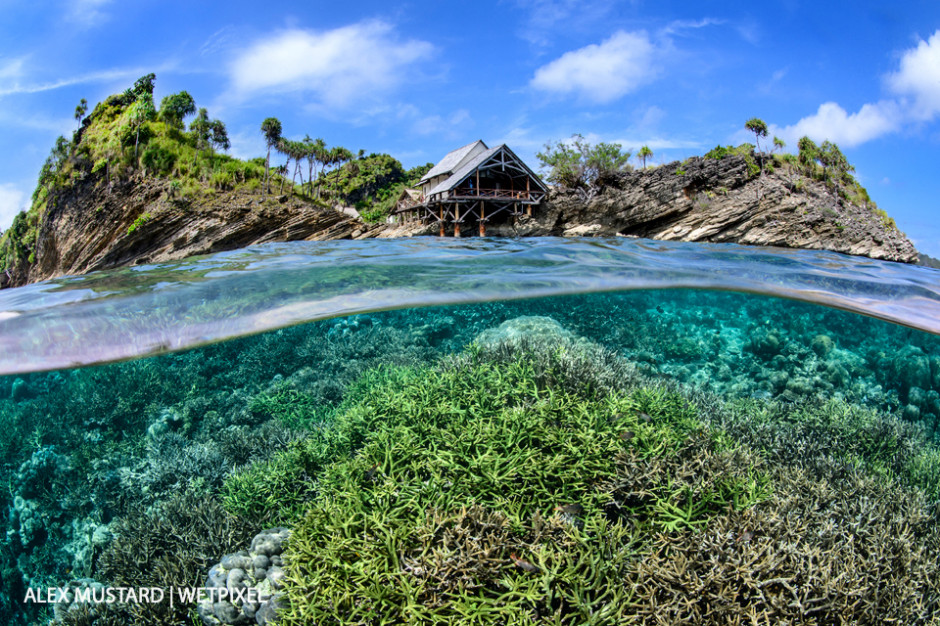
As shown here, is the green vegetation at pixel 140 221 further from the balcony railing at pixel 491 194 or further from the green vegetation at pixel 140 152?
the balcony railing at pixel 491 194

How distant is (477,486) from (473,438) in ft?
1.53

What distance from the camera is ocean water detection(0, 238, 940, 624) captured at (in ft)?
10.1

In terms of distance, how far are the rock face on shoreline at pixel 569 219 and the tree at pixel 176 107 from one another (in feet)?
17.5

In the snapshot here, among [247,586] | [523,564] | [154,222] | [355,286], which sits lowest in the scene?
[247,586]

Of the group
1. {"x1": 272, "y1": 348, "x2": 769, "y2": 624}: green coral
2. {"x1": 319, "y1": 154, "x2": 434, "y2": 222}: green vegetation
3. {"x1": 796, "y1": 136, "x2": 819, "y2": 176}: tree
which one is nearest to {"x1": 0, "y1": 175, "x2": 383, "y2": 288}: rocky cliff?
{"x1": 319, "y1": 154, "x2": 434, "y2": 222}: green vegetation

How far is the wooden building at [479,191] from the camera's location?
1326 inches

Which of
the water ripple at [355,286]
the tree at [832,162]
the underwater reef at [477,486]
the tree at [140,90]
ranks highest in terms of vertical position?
the tree at [140,90]

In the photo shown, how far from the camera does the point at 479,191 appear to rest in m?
34.1

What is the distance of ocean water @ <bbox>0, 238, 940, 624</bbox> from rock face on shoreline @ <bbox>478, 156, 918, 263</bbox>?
77.1ft

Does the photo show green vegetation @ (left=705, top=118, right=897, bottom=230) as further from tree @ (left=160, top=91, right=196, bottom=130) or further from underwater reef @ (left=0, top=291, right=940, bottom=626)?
tree @ (left=160, top=91, right=196, bottom=130)

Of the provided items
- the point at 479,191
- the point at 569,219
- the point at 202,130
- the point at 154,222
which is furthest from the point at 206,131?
the point at 569,219

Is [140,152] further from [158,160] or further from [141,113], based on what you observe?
[141,113]

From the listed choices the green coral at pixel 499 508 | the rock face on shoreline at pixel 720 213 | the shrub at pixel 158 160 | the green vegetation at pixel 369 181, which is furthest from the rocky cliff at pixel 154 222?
the green coral at pixel 499 508

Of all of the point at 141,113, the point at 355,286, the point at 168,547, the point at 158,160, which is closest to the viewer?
the point at 168,547
